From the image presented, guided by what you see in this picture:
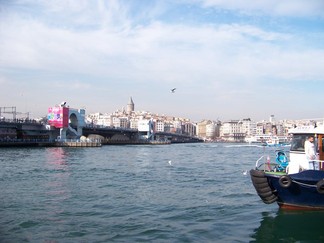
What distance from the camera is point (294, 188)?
500 inches

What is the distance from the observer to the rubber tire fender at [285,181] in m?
12.5

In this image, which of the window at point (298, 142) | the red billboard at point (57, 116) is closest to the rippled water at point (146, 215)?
the window at point (298, 142)

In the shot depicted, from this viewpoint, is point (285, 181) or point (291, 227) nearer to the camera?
point (291, 227)

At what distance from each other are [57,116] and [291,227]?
79.7 metres

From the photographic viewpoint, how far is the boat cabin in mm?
13258

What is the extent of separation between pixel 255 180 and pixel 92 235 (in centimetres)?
578

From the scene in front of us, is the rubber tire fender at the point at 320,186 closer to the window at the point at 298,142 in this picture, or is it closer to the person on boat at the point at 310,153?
the person on boat at the point at 310,153

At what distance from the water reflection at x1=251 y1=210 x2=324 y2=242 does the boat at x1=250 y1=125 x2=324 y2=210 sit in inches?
14.8

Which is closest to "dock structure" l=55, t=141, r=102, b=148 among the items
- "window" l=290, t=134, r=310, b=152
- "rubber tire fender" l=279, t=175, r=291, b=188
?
"window" l=290, t=134, r=310, b=152

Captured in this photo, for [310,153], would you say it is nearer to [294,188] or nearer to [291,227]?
[294,188]

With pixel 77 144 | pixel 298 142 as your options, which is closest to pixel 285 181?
pixel 298 142

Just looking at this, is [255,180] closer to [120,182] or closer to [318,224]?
[318,224]

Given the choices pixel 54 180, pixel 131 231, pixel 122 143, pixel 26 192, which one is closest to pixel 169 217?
pixel 131 231

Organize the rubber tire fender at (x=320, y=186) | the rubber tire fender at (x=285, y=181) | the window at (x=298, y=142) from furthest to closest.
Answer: the window at (x=298, y=142), the rubber tire fender at (x=285, y=181), the rubber tire fender at (x=320, y=186)
